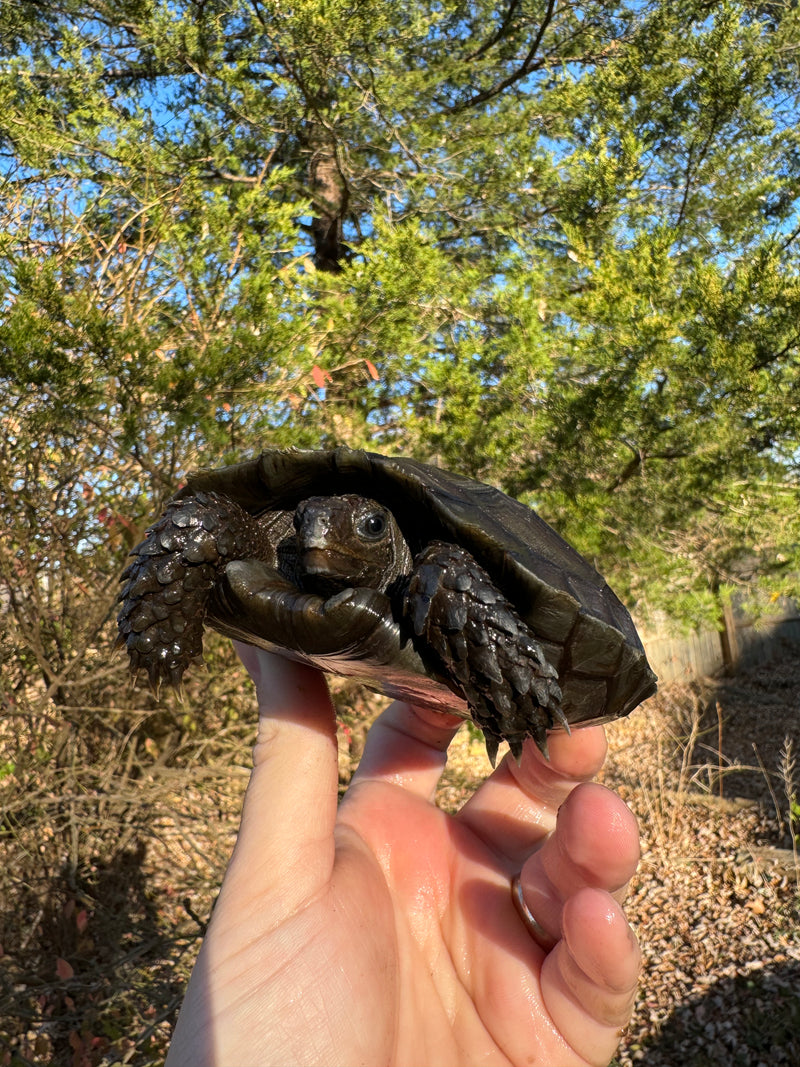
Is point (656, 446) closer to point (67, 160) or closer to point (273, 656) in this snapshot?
point (273, 656)

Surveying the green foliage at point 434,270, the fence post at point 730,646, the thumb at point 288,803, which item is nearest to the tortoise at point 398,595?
the thumb at point 288,803

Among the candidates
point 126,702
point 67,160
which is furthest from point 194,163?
point 126,702

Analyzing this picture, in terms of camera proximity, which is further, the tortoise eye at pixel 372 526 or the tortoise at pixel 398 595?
the tortoise eye at pixel 372 526

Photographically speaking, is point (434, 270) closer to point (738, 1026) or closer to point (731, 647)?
point (738, 1026)

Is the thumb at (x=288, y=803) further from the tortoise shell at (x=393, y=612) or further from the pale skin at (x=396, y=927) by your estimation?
the tortoise shell at (x=393, y=612)

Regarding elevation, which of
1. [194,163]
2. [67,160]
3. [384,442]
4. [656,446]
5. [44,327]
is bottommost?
[656,446]

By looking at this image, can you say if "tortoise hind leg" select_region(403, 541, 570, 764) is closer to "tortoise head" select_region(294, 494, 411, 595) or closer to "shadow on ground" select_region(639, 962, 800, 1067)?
"tortoise head" select_region(294, 494, 411, 595)

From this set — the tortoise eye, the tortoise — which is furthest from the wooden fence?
the tortoise eye

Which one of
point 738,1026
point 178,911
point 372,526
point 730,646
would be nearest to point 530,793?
point 372,526
